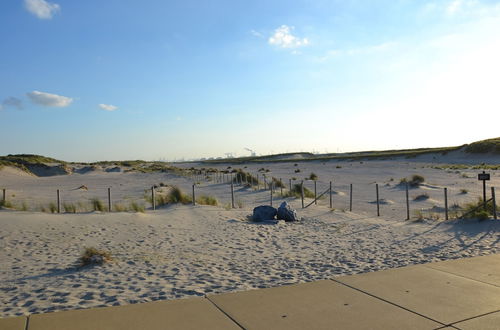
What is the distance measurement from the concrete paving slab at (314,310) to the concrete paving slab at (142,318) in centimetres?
26

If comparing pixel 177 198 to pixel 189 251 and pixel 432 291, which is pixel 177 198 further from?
pixel 432 291

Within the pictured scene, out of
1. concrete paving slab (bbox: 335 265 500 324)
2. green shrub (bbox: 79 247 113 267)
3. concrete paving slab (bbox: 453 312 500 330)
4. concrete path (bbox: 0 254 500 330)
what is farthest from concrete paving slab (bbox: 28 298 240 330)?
green shrub (bbox: 79 247 113 267)

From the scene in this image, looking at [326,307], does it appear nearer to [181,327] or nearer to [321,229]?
[181,327]

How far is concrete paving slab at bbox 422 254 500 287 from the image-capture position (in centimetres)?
667

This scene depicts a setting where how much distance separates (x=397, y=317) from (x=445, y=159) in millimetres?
67626

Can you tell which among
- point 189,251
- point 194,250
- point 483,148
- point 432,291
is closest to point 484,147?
point 483,148

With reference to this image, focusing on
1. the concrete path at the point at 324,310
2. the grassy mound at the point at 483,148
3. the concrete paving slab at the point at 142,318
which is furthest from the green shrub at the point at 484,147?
the concrete paving slab at the point at 142,318

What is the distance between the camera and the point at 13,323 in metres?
4.93

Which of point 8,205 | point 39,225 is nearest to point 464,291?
point 39,225

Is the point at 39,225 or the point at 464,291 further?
the point at 39,225

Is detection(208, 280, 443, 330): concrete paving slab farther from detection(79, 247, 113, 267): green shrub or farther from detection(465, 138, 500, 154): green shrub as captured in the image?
detection(465, 138, 500, 154): green shrub

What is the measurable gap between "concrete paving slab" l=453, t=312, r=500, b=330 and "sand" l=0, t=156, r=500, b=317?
2.89m

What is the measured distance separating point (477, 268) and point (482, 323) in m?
2.92

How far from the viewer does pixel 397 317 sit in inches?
196
